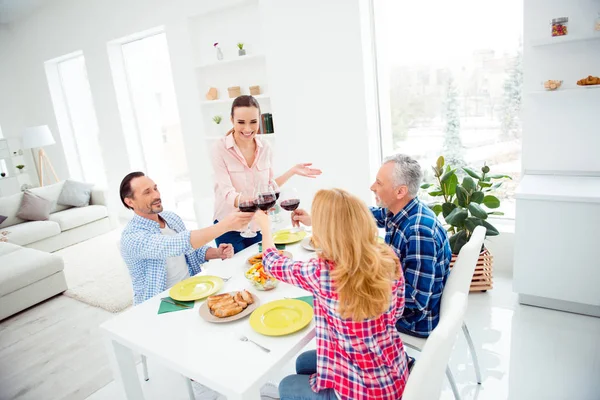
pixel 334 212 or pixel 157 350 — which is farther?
pixel 157 350

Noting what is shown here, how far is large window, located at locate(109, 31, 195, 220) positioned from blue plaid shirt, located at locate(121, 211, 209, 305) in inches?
136

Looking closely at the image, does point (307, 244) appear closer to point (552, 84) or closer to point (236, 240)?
point (236, 240)

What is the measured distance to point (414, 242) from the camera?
5.16 ft

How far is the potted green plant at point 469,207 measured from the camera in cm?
273

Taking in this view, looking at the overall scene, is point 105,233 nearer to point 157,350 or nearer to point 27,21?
point 27,21

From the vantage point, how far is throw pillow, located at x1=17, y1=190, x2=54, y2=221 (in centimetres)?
489

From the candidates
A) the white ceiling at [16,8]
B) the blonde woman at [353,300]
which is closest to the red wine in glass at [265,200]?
the blonde woman at [353,300]

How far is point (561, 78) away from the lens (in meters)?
2.72

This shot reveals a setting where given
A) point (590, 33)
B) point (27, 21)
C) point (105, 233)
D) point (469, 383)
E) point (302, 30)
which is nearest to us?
point (469, 383)

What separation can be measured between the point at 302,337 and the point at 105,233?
4823mm

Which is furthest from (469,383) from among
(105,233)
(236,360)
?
(105,233)

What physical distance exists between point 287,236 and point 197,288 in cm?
62

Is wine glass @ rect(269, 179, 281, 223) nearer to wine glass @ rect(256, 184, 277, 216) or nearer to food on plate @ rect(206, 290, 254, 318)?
wine glass @ rect(256, 184, 277, 216)

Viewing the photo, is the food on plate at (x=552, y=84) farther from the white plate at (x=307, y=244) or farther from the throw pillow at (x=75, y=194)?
the throw pillow at (x=75, y=194)
